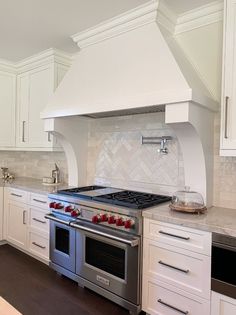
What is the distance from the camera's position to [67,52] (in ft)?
10.6

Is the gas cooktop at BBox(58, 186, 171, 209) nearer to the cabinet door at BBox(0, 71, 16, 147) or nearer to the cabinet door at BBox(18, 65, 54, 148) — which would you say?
the cabinet door at BBox(18, 65, 54, 148)

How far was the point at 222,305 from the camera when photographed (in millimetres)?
1598

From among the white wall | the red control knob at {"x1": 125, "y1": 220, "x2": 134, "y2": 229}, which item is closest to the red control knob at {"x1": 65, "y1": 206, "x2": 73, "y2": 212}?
the red control knob at {"x1": 125, "y1": 220, "x2": 134, "y2": 229}

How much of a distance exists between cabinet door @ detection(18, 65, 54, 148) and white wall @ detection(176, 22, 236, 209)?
1.78 metres

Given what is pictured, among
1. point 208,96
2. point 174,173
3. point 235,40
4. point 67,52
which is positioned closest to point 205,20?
point 235,40

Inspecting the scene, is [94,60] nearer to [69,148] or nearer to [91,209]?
[69,148]

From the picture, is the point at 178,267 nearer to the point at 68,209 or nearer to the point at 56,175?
the point at 68,209

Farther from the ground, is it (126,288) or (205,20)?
(205,20)

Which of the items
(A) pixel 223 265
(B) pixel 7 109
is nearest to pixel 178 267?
(A) pixel 223 265

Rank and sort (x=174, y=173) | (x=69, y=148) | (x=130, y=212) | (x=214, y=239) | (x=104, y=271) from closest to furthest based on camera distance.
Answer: (x=214, y=239) < (x=130, y=212) < (x=104, y=271) < (x=174, y=173) < (x=69, y=148)

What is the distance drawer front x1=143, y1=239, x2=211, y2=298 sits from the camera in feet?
5.49

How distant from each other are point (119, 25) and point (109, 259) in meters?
2.10

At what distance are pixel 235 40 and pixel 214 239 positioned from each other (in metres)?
1.40

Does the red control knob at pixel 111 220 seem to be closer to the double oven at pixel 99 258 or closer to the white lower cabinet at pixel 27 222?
the double oven at pixel 99 258
